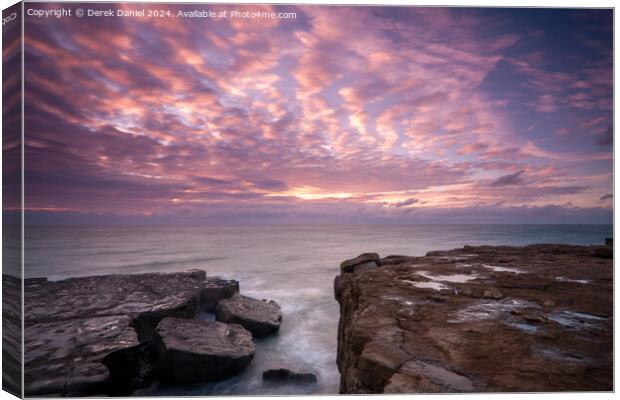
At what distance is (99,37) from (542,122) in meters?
5.57

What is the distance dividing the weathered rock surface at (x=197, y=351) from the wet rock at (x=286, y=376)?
41 cm

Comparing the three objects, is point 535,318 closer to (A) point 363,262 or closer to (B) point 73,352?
(A) point 363,262

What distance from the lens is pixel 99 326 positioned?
525cm

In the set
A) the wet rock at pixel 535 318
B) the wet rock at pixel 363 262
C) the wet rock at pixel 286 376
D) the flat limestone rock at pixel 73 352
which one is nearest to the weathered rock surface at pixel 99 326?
the flat limestone rock at pixel 73 352

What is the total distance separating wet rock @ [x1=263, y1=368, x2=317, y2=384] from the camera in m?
4.95

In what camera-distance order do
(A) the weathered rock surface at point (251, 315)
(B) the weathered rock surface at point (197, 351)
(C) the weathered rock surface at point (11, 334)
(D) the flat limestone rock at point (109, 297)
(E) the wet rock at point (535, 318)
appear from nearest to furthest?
(E) the wet rock at point (535, 318) < (C) the weathered rock surface at point (11, 334) < (B) the weathered rock surface at point (197, 351) < (D) the flat limestone rock at point (109, 297) < (A) the weathered rock surface at point (251, 315)

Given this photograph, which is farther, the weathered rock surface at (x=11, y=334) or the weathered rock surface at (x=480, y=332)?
the weathered rock surface at (x=11, y=334)

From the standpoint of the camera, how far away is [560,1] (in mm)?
3791

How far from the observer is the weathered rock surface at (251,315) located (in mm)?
6785

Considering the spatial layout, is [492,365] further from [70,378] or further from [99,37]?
[99,37]

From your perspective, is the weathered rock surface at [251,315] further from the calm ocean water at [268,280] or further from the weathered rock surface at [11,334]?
the weathered rock surface at [11,334]

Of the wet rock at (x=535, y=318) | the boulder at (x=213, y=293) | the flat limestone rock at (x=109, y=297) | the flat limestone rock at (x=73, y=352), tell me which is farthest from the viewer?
the boulder at (x=213, y=293)

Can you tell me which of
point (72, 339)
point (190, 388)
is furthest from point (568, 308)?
point (72, 339)

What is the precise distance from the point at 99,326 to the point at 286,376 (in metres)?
→ 2.94
